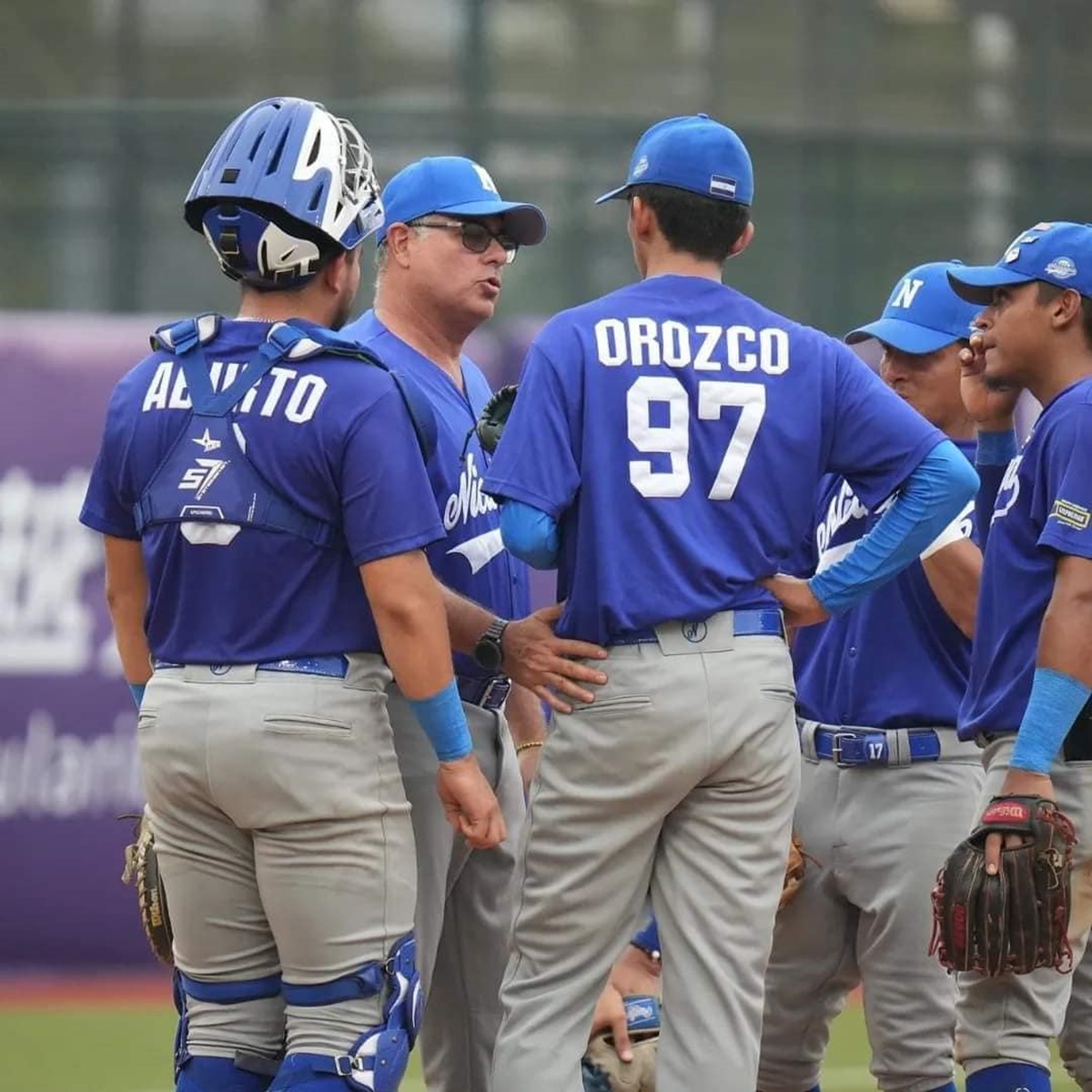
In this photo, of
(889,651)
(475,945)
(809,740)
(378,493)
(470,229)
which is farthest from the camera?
(809,740)

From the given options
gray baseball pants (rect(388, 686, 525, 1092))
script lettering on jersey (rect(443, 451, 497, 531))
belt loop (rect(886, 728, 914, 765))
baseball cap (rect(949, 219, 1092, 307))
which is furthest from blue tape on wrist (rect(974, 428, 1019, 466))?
gray baseball pants (rect(388, 686, 525, 1092))

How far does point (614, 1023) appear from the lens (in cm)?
464

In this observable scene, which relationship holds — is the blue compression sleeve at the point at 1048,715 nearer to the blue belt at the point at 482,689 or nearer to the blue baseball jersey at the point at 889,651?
the blue baseball jersey at the point at 889,651

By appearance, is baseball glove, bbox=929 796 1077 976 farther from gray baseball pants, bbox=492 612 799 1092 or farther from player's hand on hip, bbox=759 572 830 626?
player's hand on hip, bbox=759 572 830 626

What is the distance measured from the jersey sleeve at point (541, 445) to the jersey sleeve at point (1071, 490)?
1.00 meters

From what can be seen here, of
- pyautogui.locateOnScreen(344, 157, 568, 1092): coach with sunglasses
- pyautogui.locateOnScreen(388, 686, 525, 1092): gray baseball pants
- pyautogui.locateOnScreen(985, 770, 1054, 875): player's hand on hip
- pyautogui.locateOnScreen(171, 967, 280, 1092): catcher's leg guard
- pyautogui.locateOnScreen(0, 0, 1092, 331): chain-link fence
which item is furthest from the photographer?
pyautogui.locateOnScreen(0, 0, 1092, 331): chain-link fence

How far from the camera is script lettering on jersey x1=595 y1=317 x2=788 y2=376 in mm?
3988

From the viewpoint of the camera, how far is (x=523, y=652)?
412 cm

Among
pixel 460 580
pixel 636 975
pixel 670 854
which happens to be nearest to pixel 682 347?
pixel 460 580

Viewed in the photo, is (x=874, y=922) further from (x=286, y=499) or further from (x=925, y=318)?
(x=286, y=499)

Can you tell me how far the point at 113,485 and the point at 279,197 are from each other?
65 cm

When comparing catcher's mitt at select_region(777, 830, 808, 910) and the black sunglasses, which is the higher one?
the black sunglasses

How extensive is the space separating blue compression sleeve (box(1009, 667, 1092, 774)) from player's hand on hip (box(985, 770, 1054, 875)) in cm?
2

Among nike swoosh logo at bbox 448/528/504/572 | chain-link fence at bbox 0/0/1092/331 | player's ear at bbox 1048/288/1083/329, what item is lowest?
nike swoosh logo at bbox 448/528/504/572
